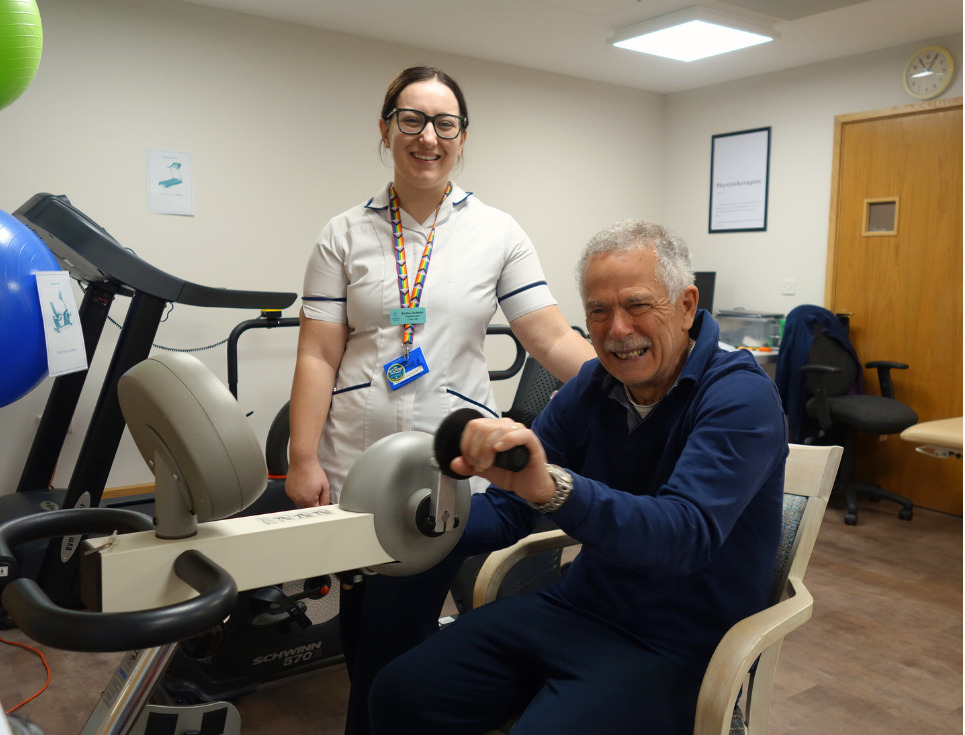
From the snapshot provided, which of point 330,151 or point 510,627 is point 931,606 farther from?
point 330,151

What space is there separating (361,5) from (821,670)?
3.39 metres

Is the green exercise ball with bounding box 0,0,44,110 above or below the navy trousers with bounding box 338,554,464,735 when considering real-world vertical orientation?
above

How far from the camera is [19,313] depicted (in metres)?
1.54

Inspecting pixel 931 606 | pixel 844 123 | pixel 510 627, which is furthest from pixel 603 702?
pixel 844 123

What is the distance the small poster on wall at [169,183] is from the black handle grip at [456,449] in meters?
3.42

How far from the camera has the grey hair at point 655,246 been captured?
1332 mm

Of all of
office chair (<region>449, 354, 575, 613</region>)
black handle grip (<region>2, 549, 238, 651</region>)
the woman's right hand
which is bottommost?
office chair (<region>449, 354, 575, 613</region>)

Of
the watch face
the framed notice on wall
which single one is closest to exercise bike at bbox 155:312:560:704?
the watch face

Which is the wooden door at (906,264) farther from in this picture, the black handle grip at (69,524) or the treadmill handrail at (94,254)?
the black handle grip at (69,524)

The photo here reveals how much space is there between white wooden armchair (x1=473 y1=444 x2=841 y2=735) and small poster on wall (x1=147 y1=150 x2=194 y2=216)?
308cm

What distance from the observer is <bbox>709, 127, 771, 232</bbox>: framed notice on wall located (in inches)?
211

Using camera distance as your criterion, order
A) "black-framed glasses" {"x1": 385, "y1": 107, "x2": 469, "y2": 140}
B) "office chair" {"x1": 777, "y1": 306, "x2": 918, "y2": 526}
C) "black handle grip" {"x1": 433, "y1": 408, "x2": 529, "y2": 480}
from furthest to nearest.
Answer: "office chair" {"x1": 777, "y1": 306, "x2": 918, "y2": 526} < "black-framed glasses" {"x1": 385, "y1": 107, "x2": 469, "y2": 140} < "black handle grip" {"x1": 433, "y1": 408, "x2": 529, "y2": 480}

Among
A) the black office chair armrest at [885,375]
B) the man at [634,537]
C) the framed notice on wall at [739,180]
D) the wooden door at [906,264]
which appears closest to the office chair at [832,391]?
the black office chair armrest at [885,375]

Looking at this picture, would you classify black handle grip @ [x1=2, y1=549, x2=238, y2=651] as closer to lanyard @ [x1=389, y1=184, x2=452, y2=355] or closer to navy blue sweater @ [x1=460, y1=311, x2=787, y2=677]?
navy blue sweater @ [x1=460, y1=311, x2=787, y2=677]
